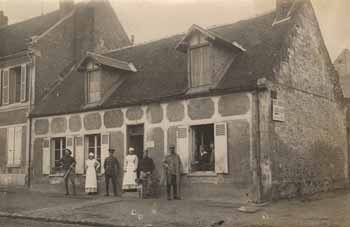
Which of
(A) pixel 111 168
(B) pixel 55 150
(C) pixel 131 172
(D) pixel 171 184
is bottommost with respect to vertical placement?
(D) pixel 171 184

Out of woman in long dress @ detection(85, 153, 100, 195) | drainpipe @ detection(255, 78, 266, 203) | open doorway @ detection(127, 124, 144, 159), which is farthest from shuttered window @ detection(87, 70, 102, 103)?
drainpipe @ detection(255, 78, 266, 203)

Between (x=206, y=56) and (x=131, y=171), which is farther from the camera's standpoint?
(x=131, y=171)

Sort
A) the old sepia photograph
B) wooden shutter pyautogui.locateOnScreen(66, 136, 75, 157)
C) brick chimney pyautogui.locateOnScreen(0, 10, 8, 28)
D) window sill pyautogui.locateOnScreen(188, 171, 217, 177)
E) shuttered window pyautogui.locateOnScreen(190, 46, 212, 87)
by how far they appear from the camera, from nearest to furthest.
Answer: the old sepia photograph
window sill pyautogui.locateOnScreen(188, 171, 217, 177)
shuttered window pyautogui.locateOnScreen(190, 46, 212, 87)
wooden shutter pyautogui.locateOnScreen(66, 136, 75, 157)
brick chimney pyautogui.locateOnScreen(0, 10, 8, 28)

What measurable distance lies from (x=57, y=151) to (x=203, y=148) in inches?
286

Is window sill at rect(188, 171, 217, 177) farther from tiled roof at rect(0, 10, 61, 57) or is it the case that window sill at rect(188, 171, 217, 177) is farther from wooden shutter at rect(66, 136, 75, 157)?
tiled roof at rect(0, 10, 61, 57)

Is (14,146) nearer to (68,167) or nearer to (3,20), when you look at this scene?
(68,167)

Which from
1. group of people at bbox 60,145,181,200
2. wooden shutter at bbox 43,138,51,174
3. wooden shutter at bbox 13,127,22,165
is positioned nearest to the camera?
group of people at bbox 60,145,181,200

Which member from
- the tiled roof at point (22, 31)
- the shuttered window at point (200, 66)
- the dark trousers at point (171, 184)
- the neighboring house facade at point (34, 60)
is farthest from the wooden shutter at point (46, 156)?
the shuttered window at point (200, 66)

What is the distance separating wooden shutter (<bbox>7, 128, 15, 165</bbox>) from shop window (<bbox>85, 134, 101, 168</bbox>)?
4498 millimetres

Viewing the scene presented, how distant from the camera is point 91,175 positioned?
17438mm

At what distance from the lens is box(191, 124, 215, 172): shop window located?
14.9m

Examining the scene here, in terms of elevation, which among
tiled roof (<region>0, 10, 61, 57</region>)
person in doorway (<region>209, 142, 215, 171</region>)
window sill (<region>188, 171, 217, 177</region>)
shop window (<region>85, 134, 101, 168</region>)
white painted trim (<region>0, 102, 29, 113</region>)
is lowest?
A: window sill (<region>188, 171, 217, 177</region>)

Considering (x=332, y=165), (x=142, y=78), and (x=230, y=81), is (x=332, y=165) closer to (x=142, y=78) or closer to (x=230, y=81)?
(x=230, y=81)

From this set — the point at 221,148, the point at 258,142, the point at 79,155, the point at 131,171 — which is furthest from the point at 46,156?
the point at 258,142
